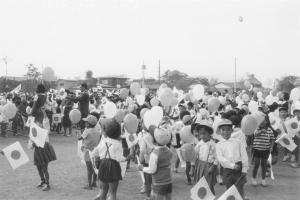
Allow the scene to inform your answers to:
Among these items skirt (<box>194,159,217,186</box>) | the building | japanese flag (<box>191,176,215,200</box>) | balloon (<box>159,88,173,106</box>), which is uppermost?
A: the building

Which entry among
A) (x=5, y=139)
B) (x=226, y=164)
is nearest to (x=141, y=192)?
(x=226, y=164)

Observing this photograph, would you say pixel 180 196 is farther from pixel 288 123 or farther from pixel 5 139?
pixel 5 139

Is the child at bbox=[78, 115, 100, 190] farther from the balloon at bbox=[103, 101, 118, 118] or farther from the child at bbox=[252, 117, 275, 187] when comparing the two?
the child at bbox=[252, 117, 275, 187]

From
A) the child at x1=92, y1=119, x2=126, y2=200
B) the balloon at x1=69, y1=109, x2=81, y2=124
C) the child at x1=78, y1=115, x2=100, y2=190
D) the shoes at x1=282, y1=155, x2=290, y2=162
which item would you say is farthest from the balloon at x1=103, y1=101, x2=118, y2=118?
the shoes at x1=282, y1=155, x2=290, y2=162

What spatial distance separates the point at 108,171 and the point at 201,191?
1274 millimetres

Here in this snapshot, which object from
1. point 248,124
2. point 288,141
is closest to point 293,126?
point 288,141

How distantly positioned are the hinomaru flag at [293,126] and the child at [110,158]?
514 centimetres

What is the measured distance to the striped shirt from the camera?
253 inches

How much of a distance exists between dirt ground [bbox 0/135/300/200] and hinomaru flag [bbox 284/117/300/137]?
0.89 m

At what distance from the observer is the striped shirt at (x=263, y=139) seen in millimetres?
6418

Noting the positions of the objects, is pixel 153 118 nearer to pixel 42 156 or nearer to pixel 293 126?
pixel 42 156

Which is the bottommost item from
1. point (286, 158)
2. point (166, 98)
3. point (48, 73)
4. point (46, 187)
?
point (286, 158)

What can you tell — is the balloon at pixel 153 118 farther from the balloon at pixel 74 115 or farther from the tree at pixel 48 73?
the tree at pixel 48 73

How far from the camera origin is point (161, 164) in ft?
14.0
